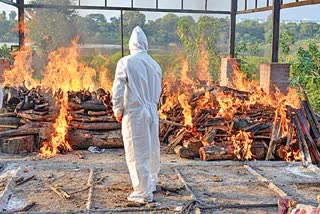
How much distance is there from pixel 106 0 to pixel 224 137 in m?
7.00

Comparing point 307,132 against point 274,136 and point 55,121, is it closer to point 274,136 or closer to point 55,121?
point 274,136

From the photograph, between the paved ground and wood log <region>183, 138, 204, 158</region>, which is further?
wood log <region>183, 138, 204, 158</region>

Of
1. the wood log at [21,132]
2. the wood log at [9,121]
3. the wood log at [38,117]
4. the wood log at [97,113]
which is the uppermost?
the wood log at [97,113]

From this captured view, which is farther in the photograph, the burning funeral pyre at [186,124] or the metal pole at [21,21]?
the metal pole at [21,21]

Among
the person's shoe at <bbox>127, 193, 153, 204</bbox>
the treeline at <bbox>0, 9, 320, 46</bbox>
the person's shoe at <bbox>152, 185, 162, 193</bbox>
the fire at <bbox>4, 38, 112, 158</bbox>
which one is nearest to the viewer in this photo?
the person's shoe at <bbox>127, 193, 153, 204</bbox>

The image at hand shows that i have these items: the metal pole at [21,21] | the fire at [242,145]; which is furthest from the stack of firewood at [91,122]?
the metal pole at [21,21]

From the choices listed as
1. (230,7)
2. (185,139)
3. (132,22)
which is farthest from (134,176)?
(132,22)

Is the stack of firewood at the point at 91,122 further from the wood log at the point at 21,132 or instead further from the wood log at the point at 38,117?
the wood log at the point at 21,132

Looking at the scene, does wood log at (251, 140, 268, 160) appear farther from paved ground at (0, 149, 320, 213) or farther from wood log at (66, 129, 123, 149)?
wood log at (66, 129, 123, 149)

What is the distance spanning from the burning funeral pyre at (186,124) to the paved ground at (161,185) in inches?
16.5

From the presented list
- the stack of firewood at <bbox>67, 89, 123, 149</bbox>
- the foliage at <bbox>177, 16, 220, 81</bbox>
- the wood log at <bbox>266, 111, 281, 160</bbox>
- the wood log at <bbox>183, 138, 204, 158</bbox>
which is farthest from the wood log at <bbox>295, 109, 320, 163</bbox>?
the foliage at <bbox>177, 16, 220, 81</bbox>

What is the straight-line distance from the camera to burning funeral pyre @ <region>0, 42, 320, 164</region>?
29.2ft

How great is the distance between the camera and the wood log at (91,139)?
9.57 meters

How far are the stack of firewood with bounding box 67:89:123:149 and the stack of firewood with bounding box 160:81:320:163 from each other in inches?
45.9
